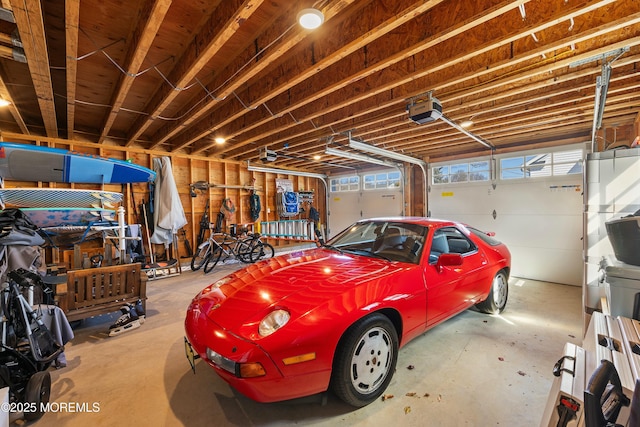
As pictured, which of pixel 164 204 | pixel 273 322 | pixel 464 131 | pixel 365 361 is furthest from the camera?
pixel 164 204

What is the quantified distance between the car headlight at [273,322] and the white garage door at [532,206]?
593cm

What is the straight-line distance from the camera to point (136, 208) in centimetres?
588

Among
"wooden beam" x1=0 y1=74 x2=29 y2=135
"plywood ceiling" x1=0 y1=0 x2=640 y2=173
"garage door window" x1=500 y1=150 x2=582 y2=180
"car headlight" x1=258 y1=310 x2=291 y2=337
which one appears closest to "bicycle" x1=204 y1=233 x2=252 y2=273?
"plywood ceiling" x1=0 y1=0 x2=640 y2=173

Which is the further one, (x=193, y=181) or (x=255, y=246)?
(x=193, y=181)

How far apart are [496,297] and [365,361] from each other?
7.93ft

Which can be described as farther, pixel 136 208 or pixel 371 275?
pixel 136 208

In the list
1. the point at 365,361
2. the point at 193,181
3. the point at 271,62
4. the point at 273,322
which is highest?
the point at 271,62

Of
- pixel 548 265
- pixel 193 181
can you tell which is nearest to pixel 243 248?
pixel 193 181

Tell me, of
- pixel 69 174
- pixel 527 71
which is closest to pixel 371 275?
pixel 527 71

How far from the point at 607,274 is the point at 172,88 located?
13.9ft

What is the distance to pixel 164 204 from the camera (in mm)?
5609

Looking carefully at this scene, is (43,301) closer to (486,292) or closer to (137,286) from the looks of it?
(137,286)

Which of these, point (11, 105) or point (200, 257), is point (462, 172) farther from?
point (11, 105)

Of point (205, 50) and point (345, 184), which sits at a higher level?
point (205, 50)
